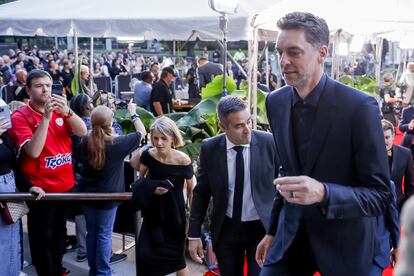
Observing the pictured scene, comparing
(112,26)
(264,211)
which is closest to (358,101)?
(264,211)

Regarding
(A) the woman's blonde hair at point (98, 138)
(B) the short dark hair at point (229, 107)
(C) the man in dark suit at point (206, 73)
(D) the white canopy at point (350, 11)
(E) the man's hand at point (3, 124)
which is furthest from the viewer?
(C) the man in dark suit at point (206, 73)

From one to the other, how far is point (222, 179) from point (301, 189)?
179cm

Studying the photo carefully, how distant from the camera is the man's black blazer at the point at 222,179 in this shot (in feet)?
11.5

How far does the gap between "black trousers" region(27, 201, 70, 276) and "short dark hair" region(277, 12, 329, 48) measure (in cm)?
296

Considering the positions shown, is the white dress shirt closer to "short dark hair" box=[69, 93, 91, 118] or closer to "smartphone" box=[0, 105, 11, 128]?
"smartphone" box=[0, 105, 11, 128]

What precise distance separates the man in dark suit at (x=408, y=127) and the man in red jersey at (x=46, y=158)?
393 cm

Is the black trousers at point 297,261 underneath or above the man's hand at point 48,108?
underneath

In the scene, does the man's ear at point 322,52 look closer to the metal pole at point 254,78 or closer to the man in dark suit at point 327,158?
the man in dark suit at point 327,158

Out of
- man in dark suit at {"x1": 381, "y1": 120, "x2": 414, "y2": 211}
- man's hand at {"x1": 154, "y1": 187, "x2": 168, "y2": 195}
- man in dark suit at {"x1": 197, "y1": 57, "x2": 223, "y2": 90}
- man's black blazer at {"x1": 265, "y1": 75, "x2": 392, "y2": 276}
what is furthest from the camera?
man in dark suit at {"x1": 197, "y1": 57, "x2": 223, "y2": 90}

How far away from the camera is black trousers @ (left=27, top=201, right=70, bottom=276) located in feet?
14.1

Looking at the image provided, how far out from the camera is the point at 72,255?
5566mm

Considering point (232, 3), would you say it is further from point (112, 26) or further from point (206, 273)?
point (206, 273)

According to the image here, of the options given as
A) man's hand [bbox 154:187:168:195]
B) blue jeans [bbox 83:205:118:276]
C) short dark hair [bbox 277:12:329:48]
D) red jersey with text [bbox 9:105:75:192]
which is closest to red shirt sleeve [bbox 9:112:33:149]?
red jersey with text [bbox 9:105:75:192]

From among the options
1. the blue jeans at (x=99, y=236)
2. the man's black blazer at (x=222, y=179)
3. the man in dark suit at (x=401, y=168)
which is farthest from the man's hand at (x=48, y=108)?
the man in dark suit at (x=401, y=168)
